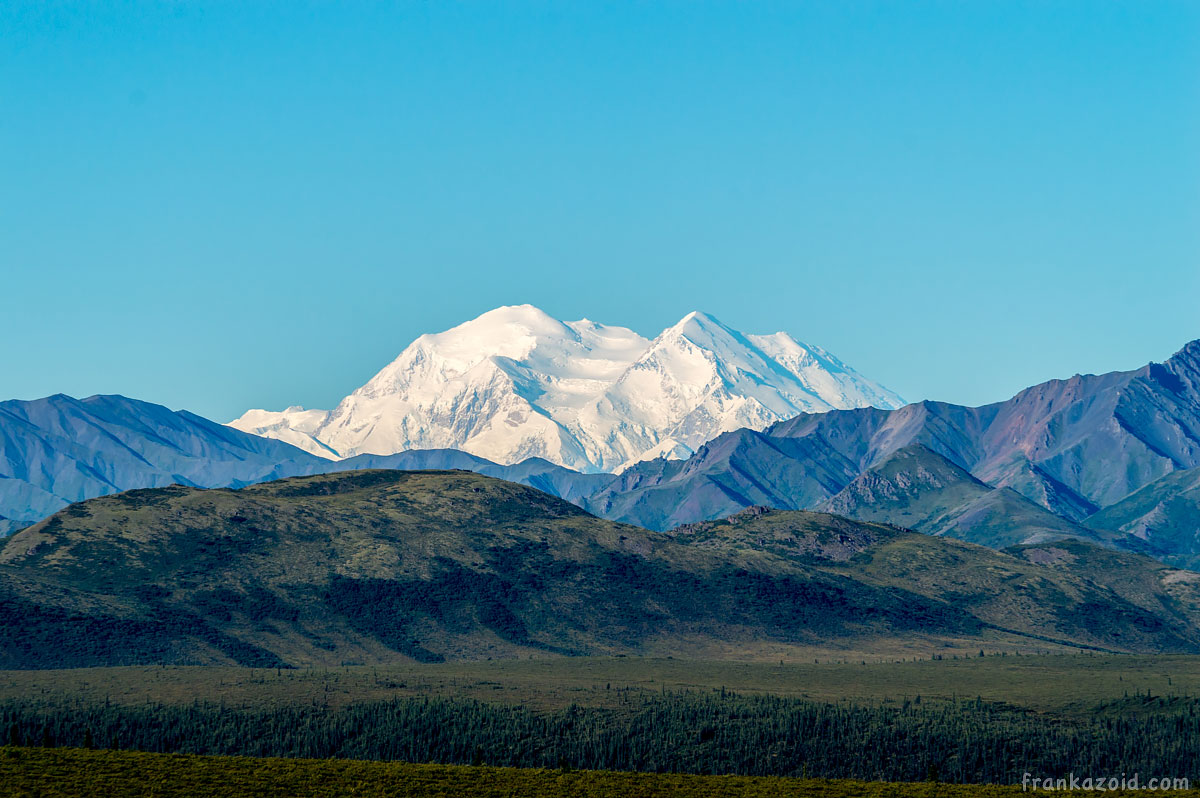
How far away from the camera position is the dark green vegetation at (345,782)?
159000 mm

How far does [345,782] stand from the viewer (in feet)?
569

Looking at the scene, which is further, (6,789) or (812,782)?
(812,782)

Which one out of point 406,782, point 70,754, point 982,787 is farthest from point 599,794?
point 70,754

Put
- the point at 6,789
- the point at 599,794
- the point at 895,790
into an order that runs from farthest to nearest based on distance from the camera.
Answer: the point at 895,790
the point at 599,794
the point at 6,789

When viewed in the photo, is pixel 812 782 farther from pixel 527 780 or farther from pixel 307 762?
pixel 307 762

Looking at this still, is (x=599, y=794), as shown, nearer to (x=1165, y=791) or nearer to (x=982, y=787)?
(x=982, y=787)

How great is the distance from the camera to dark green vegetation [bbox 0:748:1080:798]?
15900cm

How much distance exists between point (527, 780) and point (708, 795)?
23321mm

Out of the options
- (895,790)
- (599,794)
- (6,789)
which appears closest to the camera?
(6,789)

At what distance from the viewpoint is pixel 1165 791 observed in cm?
17500

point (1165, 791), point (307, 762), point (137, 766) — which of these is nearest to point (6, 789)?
point (137, 766)

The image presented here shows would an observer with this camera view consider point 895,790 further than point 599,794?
Yes

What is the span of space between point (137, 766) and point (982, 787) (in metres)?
99.2

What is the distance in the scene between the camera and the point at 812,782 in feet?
623
